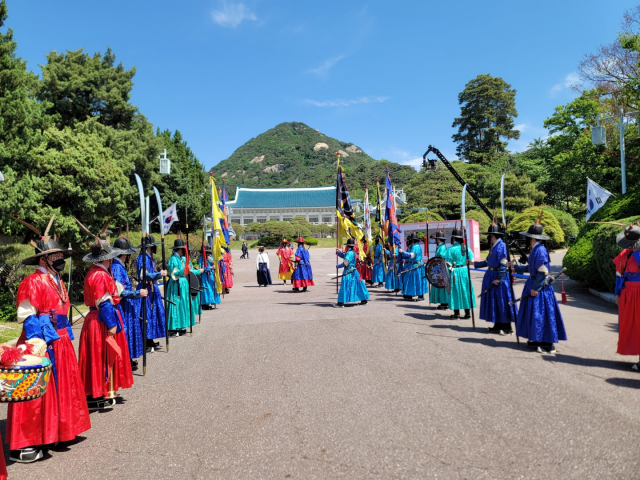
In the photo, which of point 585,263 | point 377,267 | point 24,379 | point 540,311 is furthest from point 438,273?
point 24,379

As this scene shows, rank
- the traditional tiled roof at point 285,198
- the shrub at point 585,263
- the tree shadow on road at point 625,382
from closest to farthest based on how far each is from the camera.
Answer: the tree shadow on road at point 625,382 < the shrub at point 585,263 < the traditional tiled roof at point 285,198

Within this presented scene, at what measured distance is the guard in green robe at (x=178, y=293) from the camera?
8.52 meters

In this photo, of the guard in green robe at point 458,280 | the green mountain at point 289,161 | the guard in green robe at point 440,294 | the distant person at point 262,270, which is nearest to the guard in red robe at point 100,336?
the guard in green robe at point 458,280

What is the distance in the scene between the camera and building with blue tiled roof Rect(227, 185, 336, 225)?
78.7 m

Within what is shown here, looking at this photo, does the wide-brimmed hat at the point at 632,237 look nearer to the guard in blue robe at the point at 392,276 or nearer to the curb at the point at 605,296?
the curb at the point at 605,296

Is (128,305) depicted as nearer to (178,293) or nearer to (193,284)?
(178,293)

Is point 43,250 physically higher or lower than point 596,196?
lower

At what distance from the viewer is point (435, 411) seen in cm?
440

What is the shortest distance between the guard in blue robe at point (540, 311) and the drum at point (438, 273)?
253 cm

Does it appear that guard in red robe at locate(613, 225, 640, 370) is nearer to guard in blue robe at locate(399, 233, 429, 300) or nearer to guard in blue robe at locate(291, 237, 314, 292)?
guard in blue robe at locate(399, 233, 429, 300)

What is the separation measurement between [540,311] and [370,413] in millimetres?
3582

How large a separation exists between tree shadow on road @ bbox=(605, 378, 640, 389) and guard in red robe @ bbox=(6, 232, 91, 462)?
18.4 feet

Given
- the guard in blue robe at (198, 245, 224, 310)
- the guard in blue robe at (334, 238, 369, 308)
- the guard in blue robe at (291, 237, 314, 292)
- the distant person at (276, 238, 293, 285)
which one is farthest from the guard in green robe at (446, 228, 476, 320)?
the distant person at (276, 238, 293, 285)

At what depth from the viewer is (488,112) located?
52.8 meters
